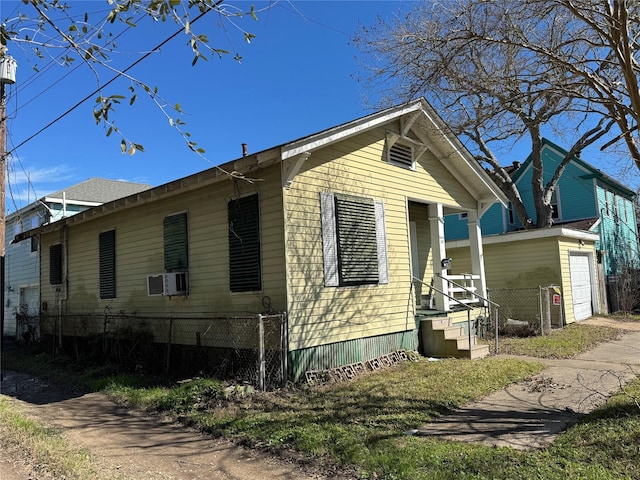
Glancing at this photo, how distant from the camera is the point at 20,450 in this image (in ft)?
16.7

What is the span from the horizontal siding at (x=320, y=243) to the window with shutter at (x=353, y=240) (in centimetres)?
15

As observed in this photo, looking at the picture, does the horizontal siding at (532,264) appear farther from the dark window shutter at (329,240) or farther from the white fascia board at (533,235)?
the dark window shutter at (329,240)

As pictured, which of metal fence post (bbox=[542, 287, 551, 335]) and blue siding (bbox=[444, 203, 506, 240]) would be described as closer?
metal fence post (bbox=[542, 287, 551, 335])

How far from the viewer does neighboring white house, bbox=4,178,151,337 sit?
1869 cm

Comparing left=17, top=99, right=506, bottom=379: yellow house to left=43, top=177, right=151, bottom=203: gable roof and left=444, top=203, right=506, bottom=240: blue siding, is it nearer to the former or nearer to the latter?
left=43, top=177, right=151, bottom=203: gable roof

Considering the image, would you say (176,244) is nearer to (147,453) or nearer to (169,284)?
(169,284)

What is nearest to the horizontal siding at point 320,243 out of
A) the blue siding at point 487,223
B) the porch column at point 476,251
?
the porch column at point 476,251

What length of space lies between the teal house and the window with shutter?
13.2m

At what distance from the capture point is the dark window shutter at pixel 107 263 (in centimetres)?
1145

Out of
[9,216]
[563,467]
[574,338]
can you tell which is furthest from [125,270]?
[9,216]

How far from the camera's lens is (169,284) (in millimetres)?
9039

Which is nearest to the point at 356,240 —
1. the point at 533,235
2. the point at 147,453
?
the point at 147,453

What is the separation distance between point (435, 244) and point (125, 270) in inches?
286

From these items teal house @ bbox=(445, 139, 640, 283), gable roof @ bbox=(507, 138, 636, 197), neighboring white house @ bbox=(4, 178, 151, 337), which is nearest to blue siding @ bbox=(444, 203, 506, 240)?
teal house @ bbox=(445, 139, 640, 283)
